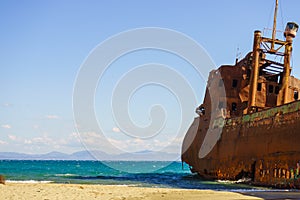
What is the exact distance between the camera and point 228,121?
25.5 metres

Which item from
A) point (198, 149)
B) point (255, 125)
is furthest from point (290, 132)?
point (198, 149)

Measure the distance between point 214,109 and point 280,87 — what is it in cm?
516

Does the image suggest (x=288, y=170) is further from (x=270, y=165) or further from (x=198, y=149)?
(x=198, y=149)

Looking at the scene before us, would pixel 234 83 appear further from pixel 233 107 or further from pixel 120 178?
pixel 120 178

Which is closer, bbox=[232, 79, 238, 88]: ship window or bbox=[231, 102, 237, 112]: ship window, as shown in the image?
bbox=[231, 102, 237, 112]: ship window

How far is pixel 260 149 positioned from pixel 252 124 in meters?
1.77

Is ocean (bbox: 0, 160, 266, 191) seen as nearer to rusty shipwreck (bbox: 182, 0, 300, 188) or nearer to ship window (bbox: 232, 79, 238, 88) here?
rusty shipwreck (bbox: 182, 0, 300, 188)

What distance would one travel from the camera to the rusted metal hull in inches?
699

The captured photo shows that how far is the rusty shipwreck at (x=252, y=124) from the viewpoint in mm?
18367

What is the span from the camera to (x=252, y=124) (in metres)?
21.7

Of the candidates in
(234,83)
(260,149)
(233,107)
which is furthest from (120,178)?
(260,149)

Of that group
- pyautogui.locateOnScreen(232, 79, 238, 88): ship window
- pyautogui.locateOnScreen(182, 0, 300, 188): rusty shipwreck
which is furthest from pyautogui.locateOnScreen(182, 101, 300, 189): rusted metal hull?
pyautogui.locateOnScreen(232, 79, 238, 88): ship window

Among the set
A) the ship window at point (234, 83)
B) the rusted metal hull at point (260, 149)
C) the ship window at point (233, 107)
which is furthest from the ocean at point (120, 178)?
the ship window at point (234, 83)

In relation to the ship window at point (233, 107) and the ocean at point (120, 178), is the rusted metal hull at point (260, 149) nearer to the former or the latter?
the ocean at point (120, 178)
